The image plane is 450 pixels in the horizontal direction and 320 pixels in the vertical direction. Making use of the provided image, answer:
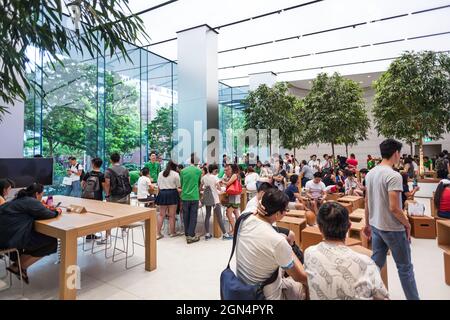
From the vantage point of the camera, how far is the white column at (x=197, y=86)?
7922 millimetres

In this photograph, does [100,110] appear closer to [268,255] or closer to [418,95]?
[268,255]

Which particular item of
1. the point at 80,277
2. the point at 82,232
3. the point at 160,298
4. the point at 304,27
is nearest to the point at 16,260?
the point at 80,277

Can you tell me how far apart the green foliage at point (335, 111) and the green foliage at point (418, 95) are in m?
0.85

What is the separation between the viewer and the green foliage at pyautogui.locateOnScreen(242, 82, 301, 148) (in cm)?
958

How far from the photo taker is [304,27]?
797 centimetres

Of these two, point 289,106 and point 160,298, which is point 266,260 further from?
point 289,106

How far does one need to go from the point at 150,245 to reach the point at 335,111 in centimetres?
726

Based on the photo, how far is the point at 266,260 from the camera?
5.17 feet

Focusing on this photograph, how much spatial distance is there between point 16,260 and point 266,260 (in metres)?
2.96

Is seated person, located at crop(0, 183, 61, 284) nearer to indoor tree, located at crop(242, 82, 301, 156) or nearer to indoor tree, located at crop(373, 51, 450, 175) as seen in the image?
indoor tree, located at crop(242, 82, 301, 156)

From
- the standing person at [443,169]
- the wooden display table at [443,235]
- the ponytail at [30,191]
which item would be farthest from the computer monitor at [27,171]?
the standing person at [443,169]

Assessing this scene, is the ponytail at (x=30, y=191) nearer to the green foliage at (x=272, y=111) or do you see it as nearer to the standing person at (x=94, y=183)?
the standing person at (x=94, y=183)

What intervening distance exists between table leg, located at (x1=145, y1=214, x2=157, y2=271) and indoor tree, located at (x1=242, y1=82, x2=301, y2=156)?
7.11m
